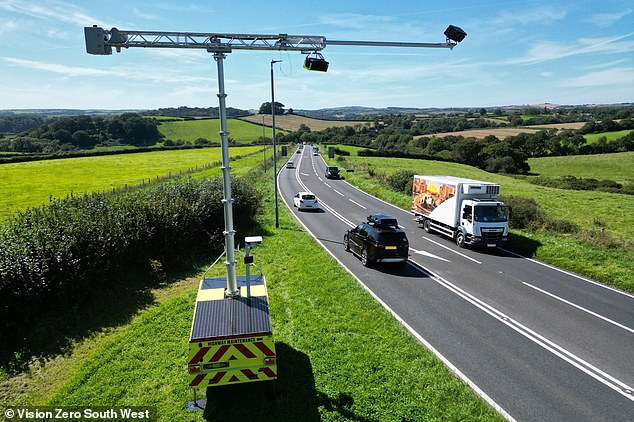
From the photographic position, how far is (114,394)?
765 centimetres

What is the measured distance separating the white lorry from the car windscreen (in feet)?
18.3

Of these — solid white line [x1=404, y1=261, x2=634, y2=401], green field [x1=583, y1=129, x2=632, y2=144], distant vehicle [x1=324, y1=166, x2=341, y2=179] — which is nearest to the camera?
solid white line [x1=404, y1=261, x2=634, y2=401]

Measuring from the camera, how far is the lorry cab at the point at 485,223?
1967 centimetres

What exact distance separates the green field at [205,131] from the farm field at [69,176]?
129ft

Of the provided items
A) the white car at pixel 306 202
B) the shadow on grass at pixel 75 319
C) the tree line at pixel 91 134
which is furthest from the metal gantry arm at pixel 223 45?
the tree line at pixel 91 134

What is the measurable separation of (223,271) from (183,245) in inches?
92.6

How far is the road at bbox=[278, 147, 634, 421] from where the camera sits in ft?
26.8

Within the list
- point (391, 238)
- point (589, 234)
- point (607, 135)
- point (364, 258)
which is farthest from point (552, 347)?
point (607, 135)

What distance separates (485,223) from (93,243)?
1786 centimetres

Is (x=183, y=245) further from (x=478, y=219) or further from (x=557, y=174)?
(x=557, y=174)

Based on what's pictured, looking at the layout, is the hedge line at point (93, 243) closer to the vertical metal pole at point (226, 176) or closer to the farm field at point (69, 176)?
the vertical metal pole at point (226, 176)

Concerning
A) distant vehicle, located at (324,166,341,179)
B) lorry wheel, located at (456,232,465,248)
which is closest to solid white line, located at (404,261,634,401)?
Result: lorry wheel, located at (456,232,465,248)

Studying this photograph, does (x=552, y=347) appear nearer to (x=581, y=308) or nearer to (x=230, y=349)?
(x=581, y=308)

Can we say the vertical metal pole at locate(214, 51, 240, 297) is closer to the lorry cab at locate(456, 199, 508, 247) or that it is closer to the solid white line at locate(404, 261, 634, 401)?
the solid white line at locate(404, 261, 634, 401)
